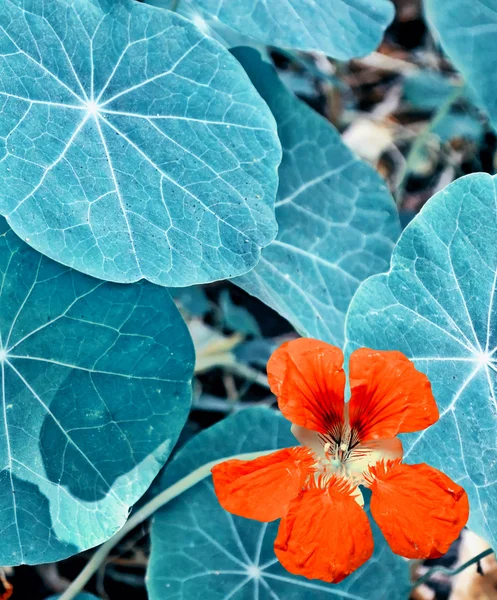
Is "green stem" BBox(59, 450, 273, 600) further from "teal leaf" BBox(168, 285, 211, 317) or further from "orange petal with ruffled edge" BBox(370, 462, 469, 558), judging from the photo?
"teal leaf" BBox(168, 285, 211, 317)

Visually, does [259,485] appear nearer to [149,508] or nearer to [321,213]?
[149,508]

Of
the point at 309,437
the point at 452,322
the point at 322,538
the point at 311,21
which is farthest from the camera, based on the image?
the point at 311,21

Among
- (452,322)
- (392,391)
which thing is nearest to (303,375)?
(392,391)

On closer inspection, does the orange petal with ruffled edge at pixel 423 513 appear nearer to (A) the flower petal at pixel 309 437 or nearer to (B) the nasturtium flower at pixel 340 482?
(B) the nasturtium flower at pixel 340 482

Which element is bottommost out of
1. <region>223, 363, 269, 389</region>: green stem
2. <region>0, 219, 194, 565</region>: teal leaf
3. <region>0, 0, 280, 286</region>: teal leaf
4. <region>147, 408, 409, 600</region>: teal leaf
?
<region>223, 363, 269, 389</region>: green stem

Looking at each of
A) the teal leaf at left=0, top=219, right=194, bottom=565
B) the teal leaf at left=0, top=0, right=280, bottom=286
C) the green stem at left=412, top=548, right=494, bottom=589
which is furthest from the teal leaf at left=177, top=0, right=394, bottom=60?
the green stem at left=412, top=548, right=494, bottom=589

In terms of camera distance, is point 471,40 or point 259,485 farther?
point 471,40
